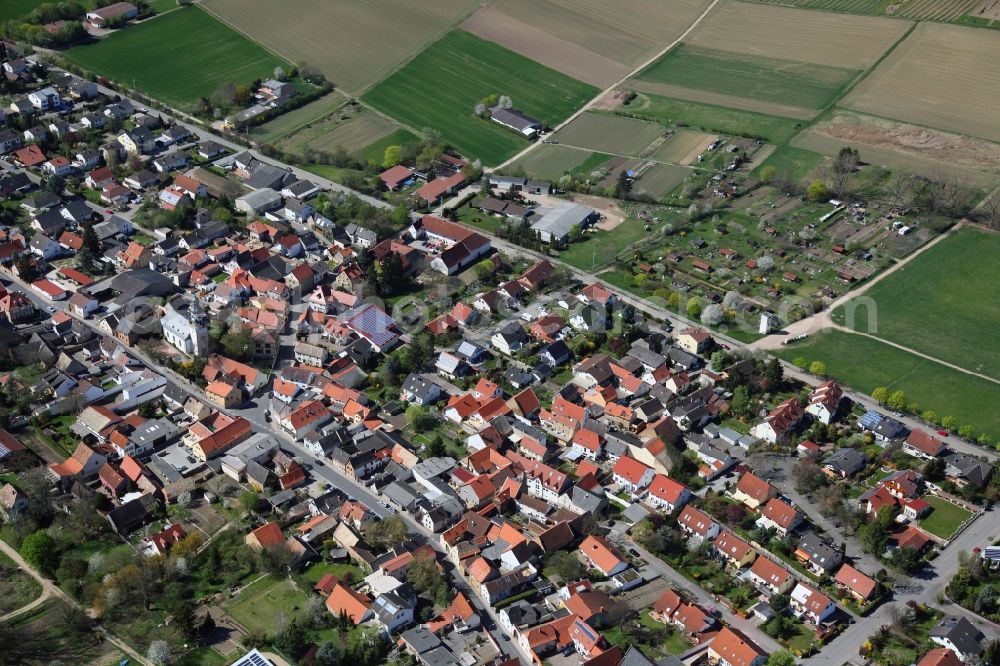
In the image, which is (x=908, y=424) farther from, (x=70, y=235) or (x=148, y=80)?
(x=148, y=80)

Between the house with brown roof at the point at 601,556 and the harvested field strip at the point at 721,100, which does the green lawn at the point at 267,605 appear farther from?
the harvested field strip at the point at 721,100

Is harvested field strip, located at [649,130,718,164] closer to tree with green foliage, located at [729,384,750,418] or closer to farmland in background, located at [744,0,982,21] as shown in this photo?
farmland in background, located at [744,0,982,21]

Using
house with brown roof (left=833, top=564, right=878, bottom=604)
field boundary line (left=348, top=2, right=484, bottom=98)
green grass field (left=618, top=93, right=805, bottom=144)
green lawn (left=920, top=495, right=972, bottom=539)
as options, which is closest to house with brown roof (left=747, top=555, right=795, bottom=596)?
house with brown roof (left=833, top=564, right=878, bottom=604)

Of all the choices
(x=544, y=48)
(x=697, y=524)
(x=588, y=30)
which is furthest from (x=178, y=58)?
(x=697, y=524)

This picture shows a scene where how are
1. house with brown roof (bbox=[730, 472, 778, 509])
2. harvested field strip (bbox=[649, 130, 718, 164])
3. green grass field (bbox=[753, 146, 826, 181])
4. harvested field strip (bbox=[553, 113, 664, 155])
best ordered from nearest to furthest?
house with brown roof (bbox=[730, 472, 778, 509]) → green grass field (bbox=[753, 146, 826, 181]) → harvested field strip (bbox=[649, 130, 718, 164]) → harvested field strip (bbox=[553, 113, 664, 155])

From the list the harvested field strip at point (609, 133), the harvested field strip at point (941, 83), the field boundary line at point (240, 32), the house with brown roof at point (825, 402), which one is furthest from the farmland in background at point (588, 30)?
the house with brown roof at point (825, 402)

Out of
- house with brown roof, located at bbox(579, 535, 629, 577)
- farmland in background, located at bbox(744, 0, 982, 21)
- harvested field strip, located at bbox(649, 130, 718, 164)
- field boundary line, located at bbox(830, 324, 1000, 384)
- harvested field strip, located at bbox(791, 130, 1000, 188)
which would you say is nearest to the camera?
house with brown roof, located at bbox(579, 535, 629, 577)
